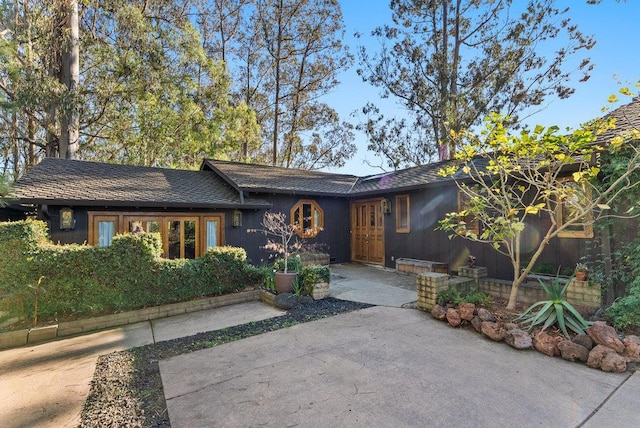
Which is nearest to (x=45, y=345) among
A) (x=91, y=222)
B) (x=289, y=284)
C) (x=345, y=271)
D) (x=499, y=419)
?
(x=91, y=222)

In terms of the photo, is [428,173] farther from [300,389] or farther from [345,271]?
[300,389]

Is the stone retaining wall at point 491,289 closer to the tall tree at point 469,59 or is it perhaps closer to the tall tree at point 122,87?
the tall tree at point 469,59

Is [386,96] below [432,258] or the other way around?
the other way around

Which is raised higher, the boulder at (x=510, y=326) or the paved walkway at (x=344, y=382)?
the boulder at (x=510, y=326)

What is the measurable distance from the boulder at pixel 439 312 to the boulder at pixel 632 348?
1.98 meters

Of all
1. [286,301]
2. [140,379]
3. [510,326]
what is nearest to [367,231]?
[286,301]

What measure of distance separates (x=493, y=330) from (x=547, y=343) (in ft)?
1.86

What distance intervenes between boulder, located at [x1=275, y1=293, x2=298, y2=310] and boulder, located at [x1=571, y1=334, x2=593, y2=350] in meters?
4.01

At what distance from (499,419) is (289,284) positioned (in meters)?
4.17

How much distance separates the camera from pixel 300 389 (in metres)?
2.92

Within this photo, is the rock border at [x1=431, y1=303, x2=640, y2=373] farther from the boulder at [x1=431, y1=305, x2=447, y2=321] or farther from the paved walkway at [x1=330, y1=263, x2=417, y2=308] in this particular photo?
the paved walkway at [x1=330, y1=263, x2=417, y2=308]

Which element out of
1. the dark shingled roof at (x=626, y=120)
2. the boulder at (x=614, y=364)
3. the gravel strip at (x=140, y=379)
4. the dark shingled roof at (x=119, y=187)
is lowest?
the gravel strip at (x=140, y=379)

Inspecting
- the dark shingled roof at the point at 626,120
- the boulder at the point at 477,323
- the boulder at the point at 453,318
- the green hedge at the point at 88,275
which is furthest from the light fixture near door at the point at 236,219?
the dark shingled roof at the point at 626,120

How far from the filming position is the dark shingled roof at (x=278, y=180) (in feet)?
29.7
